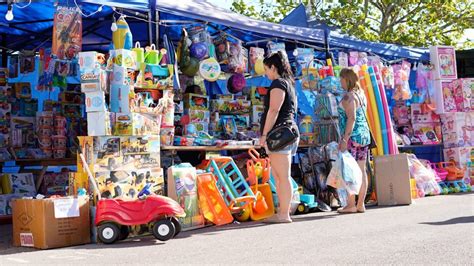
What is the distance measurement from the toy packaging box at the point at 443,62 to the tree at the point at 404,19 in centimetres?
1054

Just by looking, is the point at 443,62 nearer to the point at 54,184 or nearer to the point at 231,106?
the point at 231,106

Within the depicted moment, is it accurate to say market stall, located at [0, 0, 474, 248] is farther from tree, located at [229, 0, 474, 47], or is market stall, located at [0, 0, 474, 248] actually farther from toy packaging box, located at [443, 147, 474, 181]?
tree, located at [229, 0, 474, 47]

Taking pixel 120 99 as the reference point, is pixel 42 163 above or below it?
below

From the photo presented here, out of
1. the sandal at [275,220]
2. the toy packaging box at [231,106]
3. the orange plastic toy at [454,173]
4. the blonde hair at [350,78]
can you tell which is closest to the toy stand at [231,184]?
the sandal at [275,220]

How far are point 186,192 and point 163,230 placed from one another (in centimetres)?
114

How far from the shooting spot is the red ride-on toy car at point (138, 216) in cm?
624

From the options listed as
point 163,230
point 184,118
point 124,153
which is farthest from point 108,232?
point 184,118

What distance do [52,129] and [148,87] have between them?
2.99 metres

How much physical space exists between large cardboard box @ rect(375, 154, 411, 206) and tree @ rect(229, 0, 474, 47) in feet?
45.8

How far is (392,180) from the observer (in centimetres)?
938

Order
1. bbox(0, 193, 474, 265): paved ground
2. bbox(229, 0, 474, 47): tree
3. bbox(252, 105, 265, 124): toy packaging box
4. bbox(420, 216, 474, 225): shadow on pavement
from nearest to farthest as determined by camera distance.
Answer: bbox(0, 193, 474, 265): paved ground, bbox(420, 216, 474, 225): shadow on pavement, bbox(252, 105, 265, 124): toy packaging box, bbox(229, 0, 474, 47): tree

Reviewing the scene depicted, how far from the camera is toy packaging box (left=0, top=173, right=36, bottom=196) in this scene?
31.0 ft

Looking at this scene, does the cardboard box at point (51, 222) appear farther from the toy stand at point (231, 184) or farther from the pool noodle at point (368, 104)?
the pool noodle at point (368, 104)

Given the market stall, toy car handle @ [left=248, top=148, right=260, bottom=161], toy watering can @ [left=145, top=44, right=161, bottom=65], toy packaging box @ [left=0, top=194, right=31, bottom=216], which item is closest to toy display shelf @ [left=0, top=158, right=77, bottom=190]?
the market stall
